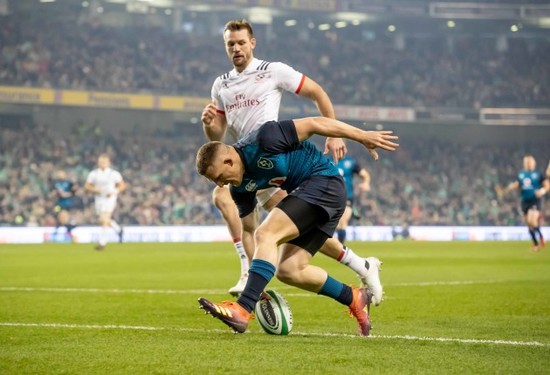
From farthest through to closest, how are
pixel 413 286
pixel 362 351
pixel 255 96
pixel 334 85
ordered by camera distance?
1. pixel 334 85
2. pixel 413 286
3. pixel 255 96
4. pixel 362 351

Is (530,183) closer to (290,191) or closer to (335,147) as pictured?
(335,147)

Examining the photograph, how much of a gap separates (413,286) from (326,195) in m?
6.93

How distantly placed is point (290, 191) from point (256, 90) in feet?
6.07

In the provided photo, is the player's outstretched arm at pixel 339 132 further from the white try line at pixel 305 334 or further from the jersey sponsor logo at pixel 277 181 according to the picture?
the white try line at pixel 305 334

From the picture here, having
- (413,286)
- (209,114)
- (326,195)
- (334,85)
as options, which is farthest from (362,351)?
(334,85)

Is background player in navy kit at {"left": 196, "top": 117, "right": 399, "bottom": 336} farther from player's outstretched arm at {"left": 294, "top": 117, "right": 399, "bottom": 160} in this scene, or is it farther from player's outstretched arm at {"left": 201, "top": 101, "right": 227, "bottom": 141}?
player's outstretched arm at {"left": 201, "top": 101, "right": 227, "bottom": 141}

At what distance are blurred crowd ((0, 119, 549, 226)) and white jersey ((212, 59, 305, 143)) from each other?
1188 inches

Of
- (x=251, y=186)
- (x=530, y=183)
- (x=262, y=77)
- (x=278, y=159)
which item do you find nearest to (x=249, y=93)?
(x=262, y=77)

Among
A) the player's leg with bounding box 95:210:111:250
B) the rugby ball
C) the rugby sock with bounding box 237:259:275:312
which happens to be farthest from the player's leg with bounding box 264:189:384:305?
the player's leg with bounding box 95:210:111:250

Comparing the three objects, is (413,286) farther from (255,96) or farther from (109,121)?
(109,121)

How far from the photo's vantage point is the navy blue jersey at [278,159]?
727cm

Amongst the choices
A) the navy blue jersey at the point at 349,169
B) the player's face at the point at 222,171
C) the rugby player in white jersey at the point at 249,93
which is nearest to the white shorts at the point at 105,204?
the navy blue jersey at the point at 349,169

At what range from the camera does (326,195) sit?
761 cm

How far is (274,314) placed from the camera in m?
7.75
